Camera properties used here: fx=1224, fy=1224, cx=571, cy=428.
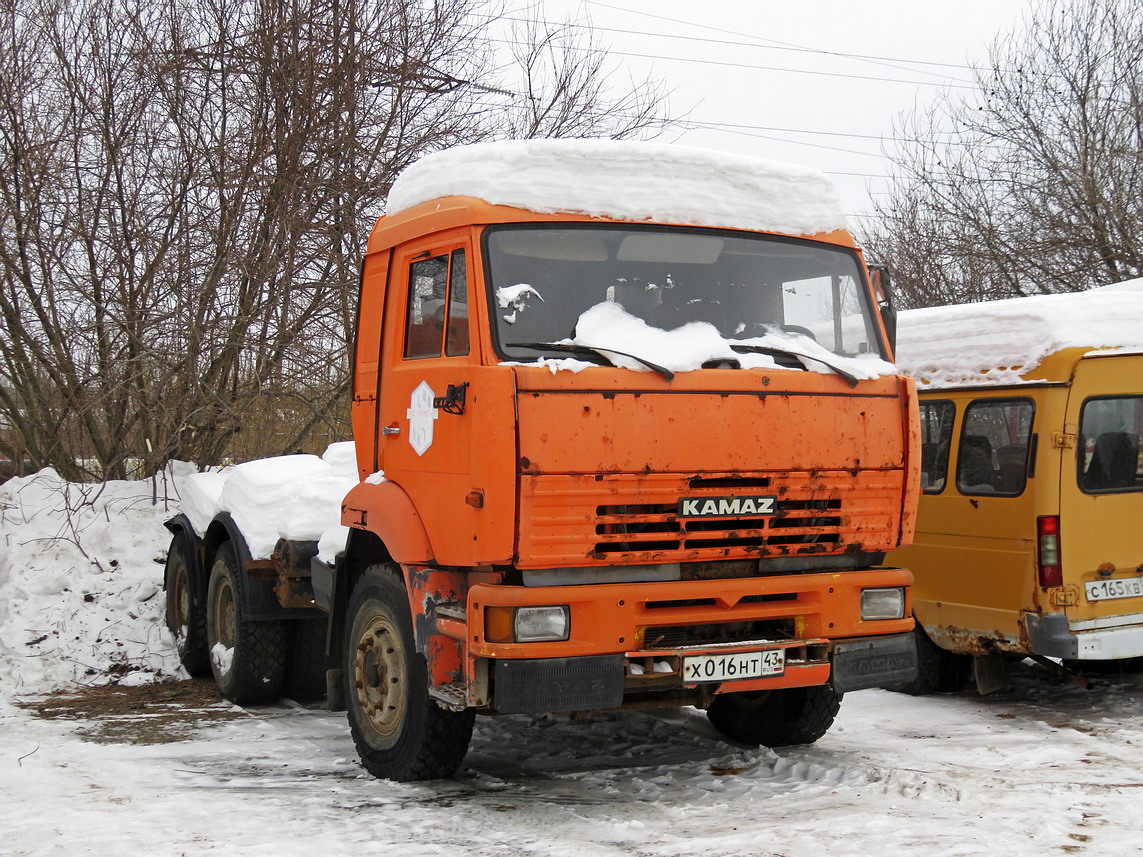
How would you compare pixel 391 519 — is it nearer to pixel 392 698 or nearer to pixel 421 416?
pixel 421 416

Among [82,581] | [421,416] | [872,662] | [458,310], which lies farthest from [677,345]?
[82,581]

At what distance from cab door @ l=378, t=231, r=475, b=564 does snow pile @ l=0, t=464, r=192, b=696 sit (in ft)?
12.8

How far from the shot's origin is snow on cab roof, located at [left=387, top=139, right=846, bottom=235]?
550cm

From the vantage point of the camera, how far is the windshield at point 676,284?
17.5ft

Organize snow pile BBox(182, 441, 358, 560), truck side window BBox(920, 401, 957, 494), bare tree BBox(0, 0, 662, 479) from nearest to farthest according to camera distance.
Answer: snow pile BBox(182, 441, 358, 560) < truck side window BBox(920, 401, 957, 494) < bare tree BBox(0, 0, 662, 479)

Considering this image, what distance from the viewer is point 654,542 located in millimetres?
5215

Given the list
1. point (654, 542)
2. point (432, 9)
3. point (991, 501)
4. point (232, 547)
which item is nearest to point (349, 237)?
point (432, 9)

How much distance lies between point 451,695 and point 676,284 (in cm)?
210

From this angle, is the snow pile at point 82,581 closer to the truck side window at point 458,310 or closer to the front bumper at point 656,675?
the truck side window at point 458,310

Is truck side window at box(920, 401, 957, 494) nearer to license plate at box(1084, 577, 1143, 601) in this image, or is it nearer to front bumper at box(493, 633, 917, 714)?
license plate at box(1084, 577, 1143, 601)

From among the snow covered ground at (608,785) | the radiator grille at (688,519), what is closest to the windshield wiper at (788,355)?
the radiator grille at (688,519)

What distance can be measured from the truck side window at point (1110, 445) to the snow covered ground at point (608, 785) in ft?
4.61

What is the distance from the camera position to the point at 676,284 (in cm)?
562

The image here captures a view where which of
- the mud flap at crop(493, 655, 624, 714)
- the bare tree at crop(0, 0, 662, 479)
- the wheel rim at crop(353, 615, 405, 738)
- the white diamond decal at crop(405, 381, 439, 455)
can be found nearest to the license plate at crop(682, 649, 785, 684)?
the mud flap at crop(493, 655, 624, 714)
